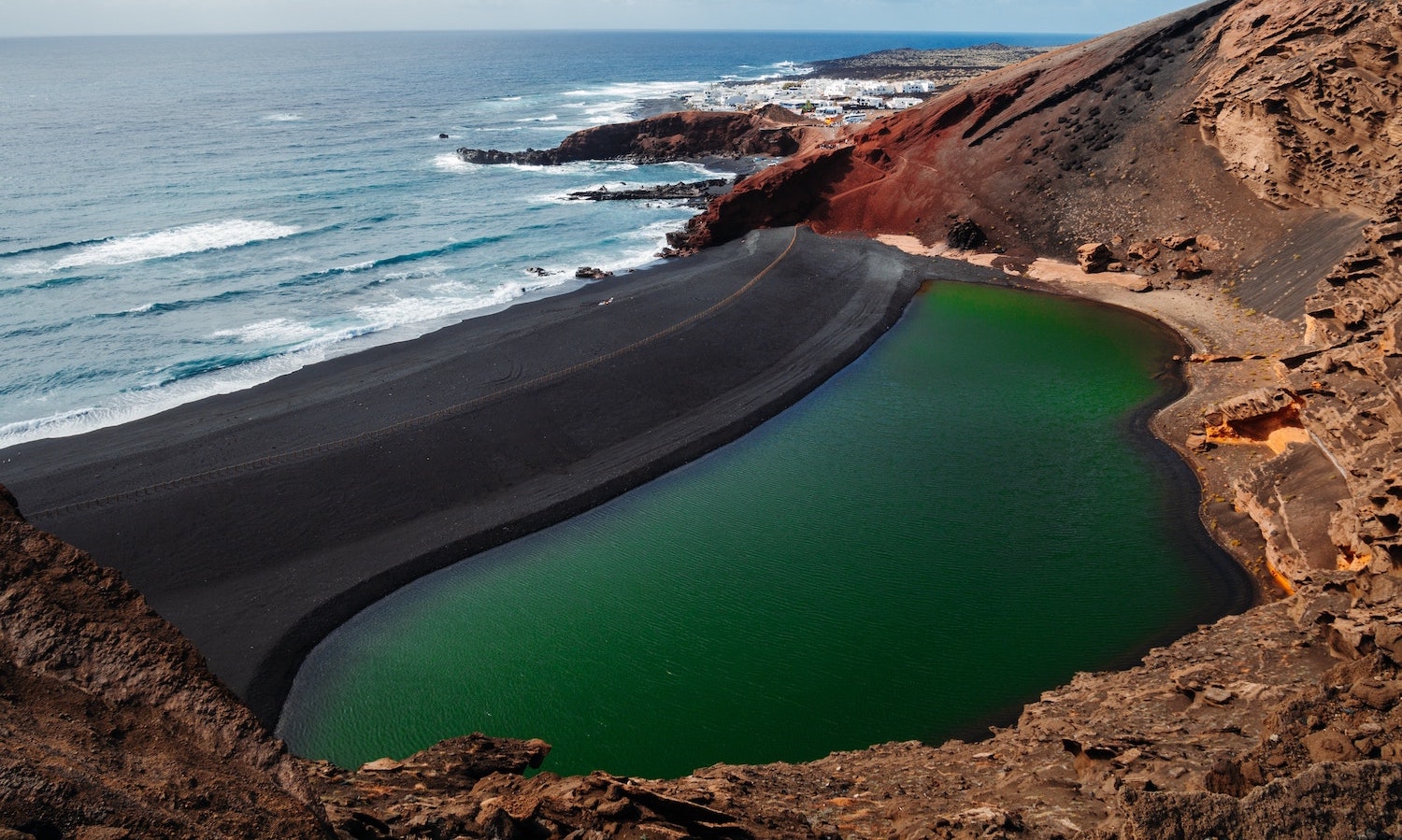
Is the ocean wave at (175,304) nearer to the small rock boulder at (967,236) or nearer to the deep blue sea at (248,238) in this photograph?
the deep blue sea at (248,238)

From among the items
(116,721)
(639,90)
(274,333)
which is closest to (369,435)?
(274,333)

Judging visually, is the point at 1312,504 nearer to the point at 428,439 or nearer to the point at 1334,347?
the point at 1334,347

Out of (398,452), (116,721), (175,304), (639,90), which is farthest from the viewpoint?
(639,90)

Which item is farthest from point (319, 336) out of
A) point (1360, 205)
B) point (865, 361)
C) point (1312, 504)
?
point (1360, 205)

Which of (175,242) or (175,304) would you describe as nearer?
(175,304)

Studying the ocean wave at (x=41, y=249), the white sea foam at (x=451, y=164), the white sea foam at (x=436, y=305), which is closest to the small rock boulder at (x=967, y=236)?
the white sea foam at (x=436, y=305)

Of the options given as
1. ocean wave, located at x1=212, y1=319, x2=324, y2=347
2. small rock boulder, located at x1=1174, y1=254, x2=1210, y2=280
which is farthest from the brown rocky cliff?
small rock boulder, located at x1=1174, y1=254, x2=1210, y2=280

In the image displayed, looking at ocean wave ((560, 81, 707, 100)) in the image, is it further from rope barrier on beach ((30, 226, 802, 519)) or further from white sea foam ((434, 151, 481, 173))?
rope barrier on beach ((30, 226, 802, 519))

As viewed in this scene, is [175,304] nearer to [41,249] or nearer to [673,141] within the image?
[41,249]
